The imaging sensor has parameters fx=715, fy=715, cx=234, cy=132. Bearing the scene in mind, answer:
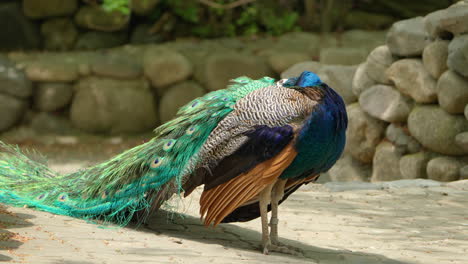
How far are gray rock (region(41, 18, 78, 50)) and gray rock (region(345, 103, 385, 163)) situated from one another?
6.34 meters

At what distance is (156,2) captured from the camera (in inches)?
532

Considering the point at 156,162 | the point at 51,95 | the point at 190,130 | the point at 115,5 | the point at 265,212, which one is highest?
the point at 115,5

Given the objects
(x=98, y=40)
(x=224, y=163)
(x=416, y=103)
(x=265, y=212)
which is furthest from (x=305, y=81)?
(x=98, y=40)

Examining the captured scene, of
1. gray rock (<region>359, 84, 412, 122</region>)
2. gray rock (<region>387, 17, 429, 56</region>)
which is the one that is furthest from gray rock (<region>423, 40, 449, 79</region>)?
gray rock (<region>359, 84, 412, 122</region>)

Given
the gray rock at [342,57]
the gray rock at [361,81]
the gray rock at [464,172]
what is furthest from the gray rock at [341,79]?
the gray rock at [464,172]

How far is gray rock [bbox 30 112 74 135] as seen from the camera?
12102 millimetres

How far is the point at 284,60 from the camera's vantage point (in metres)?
12.2

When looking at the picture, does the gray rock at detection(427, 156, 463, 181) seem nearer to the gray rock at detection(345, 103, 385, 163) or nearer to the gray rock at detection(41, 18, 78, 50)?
the gray rock at detection(345, 103, 385, 163)

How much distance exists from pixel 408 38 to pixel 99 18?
6.58 m

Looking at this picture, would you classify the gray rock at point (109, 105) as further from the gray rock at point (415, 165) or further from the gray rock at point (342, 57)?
the gray rock at point (415, 165)

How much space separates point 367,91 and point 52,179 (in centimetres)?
510

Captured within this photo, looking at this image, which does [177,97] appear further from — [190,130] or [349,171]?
[190,130]

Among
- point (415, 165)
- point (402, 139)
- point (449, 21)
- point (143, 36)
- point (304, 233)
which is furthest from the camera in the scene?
point (143, 36)

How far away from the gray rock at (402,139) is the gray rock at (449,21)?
49.9 inches
